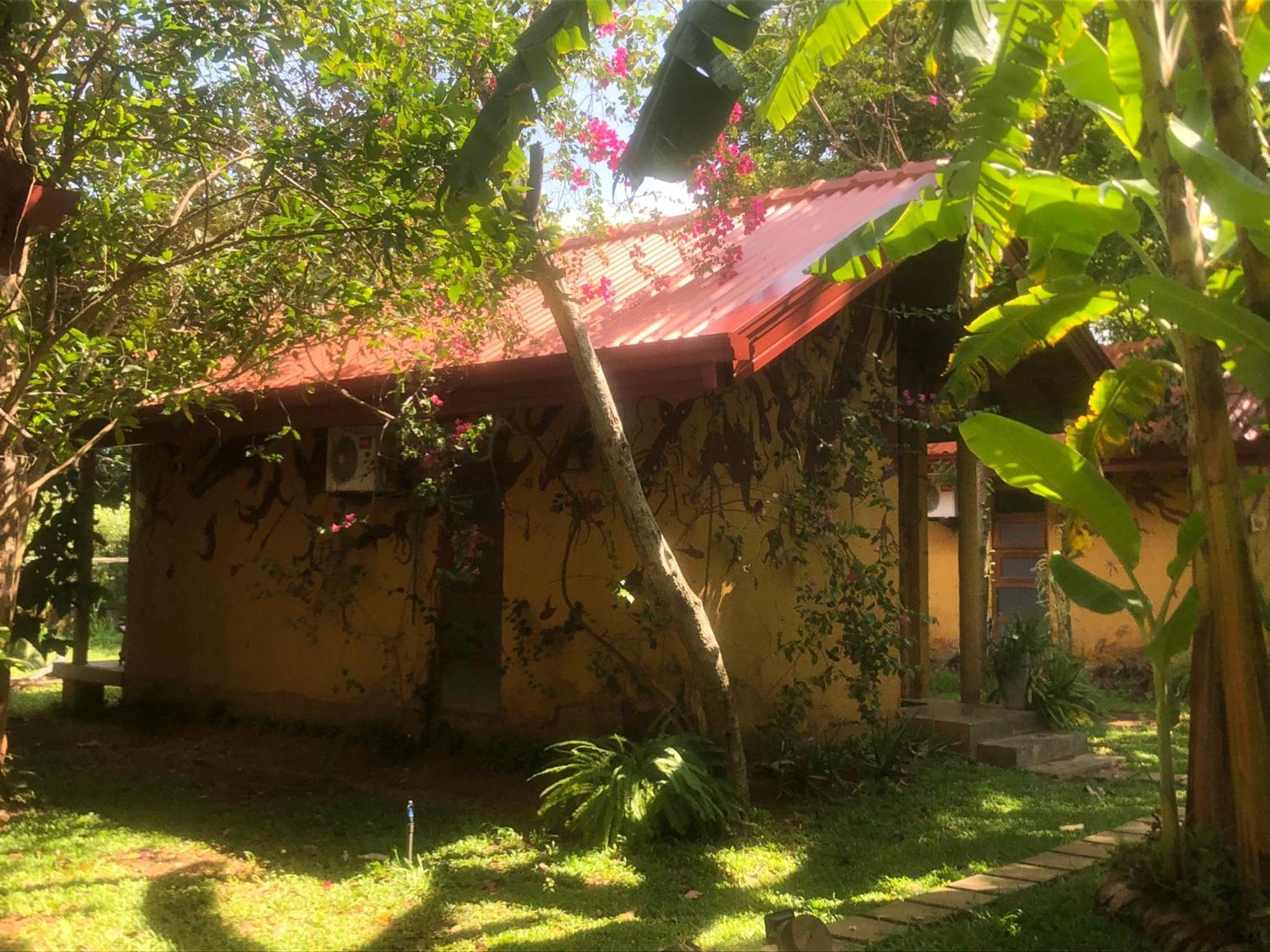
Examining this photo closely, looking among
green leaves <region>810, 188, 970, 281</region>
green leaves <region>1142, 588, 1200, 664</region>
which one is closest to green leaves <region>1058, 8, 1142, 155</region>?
green leaves <region>810, 188, 970, 281</region>

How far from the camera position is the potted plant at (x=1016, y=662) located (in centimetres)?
960

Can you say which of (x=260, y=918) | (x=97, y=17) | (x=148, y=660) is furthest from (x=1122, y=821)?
(x=148, y=660)

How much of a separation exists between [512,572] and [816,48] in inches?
169

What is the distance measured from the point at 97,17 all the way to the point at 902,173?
591 centimetres

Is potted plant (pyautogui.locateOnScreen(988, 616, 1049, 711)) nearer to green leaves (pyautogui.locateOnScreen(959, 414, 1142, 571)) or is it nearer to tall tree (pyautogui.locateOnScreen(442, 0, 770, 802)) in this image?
green leaves (pyautogui.locateOnScreen(959, 414, 1142, 571))

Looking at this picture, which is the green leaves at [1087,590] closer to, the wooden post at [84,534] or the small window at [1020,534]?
the wooden post at [84,534]

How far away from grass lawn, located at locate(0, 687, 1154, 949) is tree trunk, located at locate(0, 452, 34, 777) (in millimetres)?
769

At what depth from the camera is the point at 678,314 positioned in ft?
23.0

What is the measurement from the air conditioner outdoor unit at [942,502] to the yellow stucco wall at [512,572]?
16.5 feet

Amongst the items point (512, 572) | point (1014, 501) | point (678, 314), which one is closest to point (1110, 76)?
point (678, 314)

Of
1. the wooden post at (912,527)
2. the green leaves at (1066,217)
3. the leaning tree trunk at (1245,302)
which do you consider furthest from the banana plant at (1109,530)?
the wooden post at (912,527)

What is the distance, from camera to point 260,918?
15.9 ft

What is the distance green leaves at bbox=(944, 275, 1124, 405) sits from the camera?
4.78 metres

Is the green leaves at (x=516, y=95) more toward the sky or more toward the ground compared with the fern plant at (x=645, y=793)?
more toward the sky
